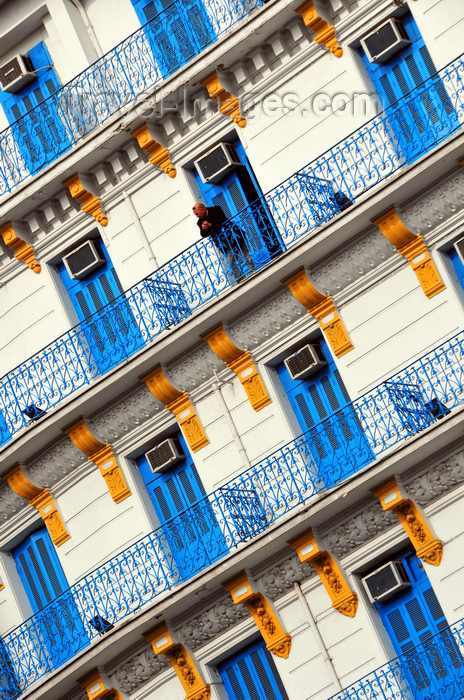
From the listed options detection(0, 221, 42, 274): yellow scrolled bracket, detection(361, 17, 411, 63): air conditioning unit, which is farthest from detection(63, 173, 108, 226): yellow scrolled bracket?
detection(361, 17, 411, 63): air conditioning unit

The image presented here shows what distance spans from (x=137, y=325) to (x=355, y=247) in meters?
3.66

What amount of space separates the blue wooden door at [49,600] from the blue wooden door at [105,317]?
301 cm

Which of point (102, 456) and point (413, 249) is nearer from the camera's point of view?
point (413, 249)

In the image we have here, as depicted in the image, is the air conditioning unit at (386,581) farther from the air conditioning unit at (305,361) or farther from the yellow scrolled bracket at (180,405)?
the yellow scrolled bracket at (180,405)

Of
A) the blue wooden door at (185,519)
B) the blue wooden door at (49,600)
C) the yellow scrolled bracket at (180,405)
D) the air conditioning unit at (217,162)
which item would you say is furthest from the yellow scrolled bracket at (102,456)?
the air conditioning unit at (217,162)

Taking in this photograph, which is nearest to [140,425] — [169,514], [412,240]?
[169,514]

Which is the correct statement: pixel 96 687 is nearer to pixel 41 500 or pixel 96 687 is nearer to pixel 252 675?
pixel 252 675

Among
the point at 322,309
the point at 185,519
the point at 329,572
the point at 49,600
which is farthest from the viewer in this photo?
the point at 49,600

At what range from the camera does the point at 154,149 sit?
93.0 ft

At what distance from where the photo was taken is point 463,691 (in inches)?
945

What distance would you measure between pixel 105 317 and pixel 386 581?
19.6ft

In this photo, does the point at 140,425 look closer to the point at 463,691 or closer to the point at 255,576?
the point at 255,576

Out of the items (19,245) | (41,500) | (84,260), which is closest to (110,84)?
(84,260)

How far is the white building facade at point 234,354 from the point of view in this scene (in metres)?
25.4
